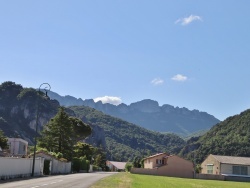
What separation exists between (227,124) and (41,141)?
372ft

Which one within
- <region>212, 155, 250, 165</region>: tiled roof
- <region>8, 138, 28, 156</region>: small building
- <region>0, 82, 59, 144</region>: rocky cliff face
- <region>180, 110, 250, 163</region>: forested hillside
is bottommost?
<region>212, 155, 250, 165</region>: tiled roof

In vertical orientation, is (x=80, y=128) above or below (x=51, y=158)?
above

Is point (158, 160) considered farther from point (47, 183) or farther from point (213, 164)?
point (47, 183)

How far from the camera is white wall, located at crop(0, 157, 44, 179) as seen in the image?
35.4m

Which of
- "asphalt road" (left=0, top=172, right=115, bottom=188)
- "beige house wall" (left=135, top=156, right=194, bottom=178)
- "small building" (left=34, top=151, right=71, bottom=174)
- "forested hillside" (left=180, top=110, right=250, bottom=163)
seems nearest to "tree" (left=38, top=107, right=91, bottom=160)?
"small building" (left=34, top=151, right=71, bottom=174)

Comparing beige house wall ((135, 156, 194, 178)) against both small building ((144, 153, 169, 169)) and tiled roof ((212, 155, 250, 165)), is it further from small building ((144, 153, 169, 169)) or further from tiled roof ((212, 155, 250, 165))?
tiled roof ((212, 155, 250, 165))

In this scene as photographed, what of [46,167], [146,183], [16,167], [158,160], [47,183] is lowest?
[146,183]

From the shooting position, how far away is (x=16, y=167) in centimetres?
3981

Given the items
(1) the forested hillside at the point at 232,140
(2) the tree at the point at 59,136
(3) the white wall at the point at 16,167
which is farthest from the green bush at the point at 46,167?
(1) the forested hillside at the point at 232,140

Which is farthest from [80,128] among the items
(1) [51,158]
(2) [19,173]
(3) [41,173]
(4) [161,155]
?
(2) [19,173]

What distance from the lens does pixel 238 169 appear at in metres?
107

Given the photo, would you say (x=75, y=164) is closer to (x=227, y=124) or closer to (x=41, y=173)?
(x=41, y=173)

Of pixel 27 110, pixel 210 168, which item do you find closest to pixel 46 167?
pixel 210 168

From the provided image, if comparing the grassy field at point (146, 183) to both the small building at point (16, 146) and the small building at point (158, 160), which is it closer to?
the small building at point (16, 146)
